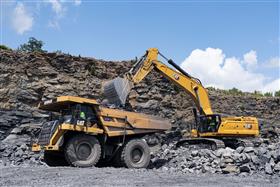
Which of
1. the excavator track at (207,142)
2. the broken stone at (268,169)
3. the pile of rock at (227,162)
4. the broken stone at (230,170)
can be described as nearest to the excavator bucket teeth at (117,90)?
the pile of rock at (227,162)

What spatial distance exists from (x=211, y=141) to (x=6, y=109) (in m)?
8.04

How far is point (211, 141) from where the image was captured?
1455cm

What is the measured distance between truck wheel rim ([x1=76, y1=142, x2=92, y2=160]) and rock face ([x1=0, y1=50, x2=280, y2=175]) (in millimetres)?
2347

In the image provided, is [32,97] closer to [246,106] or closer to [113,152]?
[113,152]

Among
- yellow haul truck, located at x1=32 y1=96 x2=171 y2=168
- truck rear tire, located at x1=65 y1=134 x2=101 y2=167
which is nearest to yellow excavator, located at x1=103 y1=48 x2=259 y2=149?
yellow haul truck, located at x1=32 y1=96 x2=171 y2=168

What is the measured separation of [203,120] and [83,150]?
599 centimetres

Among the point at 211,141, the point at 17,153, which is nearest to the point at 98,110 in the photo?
the point at 17,153

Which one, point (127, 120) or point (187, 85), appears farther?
point (187, 85)

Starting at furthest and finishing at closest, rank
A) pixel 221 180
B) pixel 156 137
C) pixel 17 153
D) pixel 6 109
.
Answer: pixel 156 137, pixel 6 109, pixel 17 153, pixel 221 180

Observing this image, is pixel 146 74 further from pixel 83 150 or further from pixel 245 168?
pixel 245 168

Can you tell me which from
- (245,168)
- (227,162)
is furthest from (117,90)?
(245,168)

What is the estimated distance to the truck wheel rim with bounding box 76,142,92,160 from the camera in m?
11.1

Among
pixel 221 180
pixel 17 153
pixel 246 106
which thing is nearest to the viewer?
pixel 221 180

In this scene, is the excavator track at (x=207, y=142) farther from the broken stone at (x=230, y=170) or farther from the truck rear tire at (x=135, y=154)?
the broken stone at (x=230, y=170)
